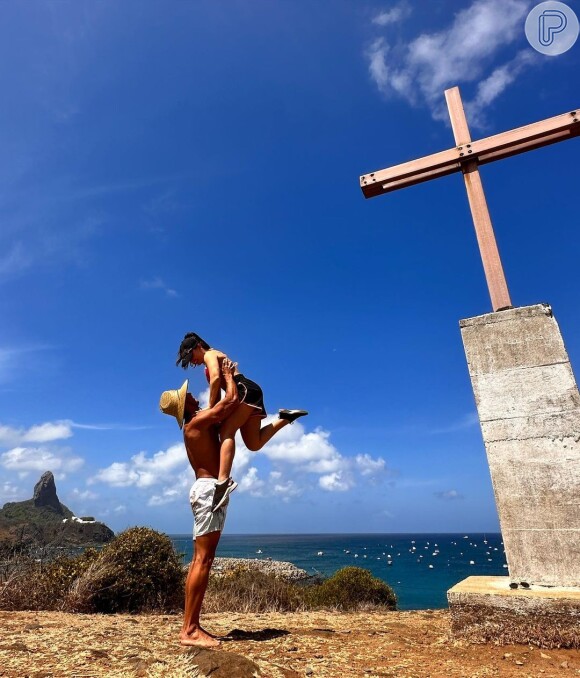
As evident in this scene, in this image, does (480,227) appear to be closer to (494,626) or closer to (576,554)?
(576,554)

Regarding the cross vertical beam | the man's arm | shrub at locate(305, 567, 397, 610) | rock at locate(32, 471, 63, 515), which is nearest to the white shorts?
the man's arm

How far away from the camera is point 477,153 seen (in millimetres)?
5352

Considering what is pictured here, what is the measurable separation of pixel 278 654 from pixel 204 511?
1238 mm

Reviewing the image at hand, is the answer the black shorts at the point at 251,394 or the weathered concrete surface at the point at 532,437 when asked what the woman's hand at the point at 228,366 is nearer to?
the black shorts at the point at 251,394

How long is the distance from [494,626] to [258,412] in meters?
2.70

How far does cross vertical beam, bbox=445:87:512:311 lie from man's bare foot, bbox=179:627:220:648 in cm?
405

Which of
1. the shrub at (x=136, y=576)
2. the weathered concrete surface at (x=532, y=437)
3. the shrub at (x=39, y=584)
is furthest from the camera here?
the shrub at (x=136, y=576)

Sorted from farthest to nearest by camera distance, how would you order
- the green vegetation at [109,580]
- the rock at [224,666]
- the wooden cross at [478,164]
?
the green vegetation at [109,580]
the wooden cross at [478,164]
the rock at [224,666]

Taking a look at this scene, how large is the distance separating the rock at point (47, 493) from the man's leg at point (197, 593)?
140 metres

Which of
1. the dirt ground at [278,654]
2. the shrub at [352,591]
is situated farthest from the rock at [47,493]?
the dirt ground at [278,654]

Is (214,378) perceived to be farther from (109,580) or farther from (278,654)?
(109,580)

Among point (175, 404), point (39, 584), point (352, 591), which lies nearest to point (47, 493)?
point (352, 591)

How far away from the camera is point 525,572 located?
391cm

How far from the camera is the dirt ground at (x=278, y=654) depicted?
3.02 metres
